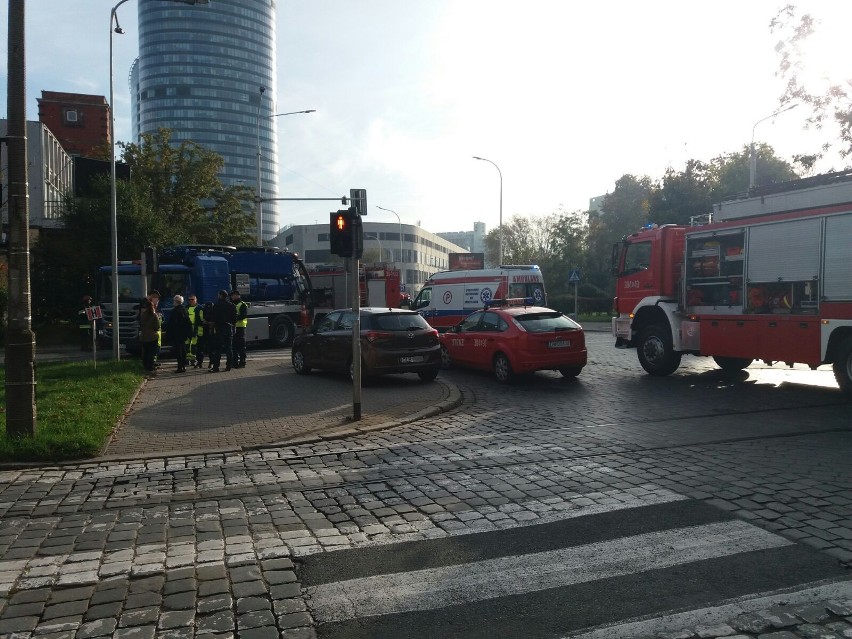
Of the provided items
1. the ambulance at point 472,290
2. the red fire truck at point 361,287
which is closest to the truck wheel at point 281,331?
the ambulance at point 472,290

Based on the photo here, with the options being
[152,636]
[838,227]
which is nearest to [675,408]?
[838,227]

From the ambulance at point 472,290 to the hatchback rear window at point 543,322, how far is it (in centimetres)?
996

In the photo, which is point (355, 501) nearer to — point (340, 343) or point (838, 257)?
point (340, 343)

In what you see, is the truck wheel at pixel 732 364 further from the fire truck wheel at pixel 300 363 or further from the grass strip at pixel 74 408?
the grass strip at pixel 74 408

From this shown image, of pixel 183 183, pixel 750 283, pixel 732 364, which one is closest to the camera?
pixel 750 283

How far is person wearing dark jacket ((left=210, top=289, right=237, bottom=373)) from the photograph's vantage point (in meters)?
16.5

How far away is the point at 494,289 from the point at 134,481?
60.8 ft

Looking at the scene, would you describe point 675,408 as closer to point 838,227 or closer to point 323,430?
point 838,227

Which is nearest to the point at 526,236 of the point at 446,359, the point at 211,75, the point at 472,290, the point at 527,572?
the point at 472,290

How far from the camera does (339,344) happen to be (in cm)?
1463

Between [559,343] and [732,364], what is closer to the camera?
[559,343]

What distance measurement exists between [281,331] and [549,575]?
22.3 meters

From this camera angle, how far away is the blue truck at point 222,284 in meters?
21.2

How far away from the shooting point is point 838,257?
11.9m
